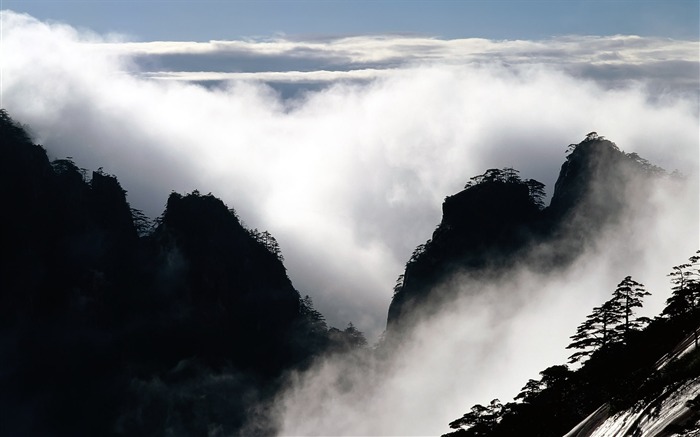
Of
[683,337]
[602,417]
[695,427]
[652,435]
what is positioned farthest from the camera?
[683,337]

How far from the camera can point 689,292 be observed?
313 ft

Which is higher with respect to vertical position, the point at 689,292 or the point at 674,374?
the point at 689,292

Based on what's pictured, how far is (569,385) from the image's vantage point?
374 feet

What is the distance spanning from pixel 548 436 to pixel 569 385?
1276 cm

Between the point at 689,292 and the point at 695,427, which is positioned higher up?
the point at 689,292

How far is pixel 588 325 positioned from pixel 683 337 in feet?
107

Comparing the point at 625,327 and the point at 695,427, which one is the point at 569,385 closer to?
the point at 625,327

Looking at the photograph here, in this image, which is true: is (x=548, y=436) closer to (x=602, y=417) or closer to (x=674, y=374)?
(x=602, y=417)

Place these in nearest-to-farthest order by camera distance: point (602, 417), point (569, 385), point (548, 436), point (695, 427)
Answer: point (695, 427), point (602, 417), point (548, 436), point (569, 385)

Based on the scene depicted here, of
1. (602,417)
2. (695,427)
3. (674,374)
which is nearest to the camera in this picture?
(695,427)

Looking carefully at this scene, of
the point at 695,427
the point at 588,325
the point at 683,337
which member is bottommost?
the point at 695,427

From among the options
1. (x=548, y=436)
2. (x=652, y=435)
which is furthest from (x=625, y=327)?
(x=652, y=435)

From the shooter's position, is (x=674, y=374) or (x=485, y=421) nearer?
(x=674, y=374)

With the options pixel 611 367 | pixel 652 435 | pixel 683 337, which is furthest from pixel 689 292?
pixel 652 435
